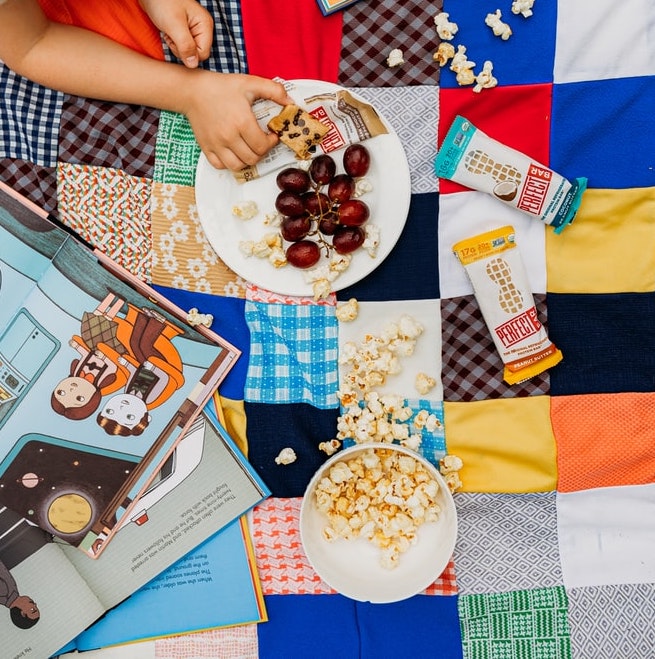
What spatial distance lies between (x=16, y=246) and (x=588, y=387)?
33.8 inches

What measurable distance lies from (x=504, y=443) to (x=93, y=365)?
62 cm

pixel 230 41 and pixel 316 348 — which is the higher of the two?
pixel 230 41

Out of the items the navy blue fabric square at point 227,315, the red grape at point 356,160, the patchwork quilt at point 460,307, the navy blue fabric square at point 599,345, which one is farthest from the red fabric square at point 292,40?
the navy blue fabric square at point 599,345

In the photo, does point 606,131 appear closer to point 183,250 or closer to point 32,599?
point 183,250

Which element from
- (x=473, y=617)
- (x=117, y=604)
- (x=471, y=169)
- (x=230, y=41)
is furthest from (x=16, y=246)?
(x=473, y=617)

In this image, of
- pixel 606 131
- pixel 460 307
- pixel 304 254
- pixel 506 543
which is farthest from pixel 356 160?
pixel 506 543

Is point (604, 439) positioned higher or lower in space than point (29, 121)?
lower

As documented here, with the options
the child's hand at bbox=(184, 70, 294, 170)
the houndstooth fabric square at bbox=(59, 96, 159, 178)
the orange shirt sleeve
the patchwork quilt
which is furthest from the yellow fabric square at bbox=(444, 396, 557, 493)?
the orange shirt sleeve

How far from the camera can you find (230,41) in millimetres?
998

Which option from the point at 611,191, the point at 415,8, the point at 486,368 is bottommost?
the point at 486,368

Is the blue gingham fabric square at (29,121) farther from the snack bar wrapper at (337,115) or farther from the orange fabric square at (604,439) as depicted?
the orange fabric square at (604,439)

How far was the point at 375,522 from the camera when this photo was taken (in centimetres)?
98

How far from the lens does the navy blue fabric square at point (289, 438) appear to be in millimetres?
1021

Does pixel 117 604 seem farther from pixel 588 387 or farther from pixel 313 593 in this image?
pixel 588 387
